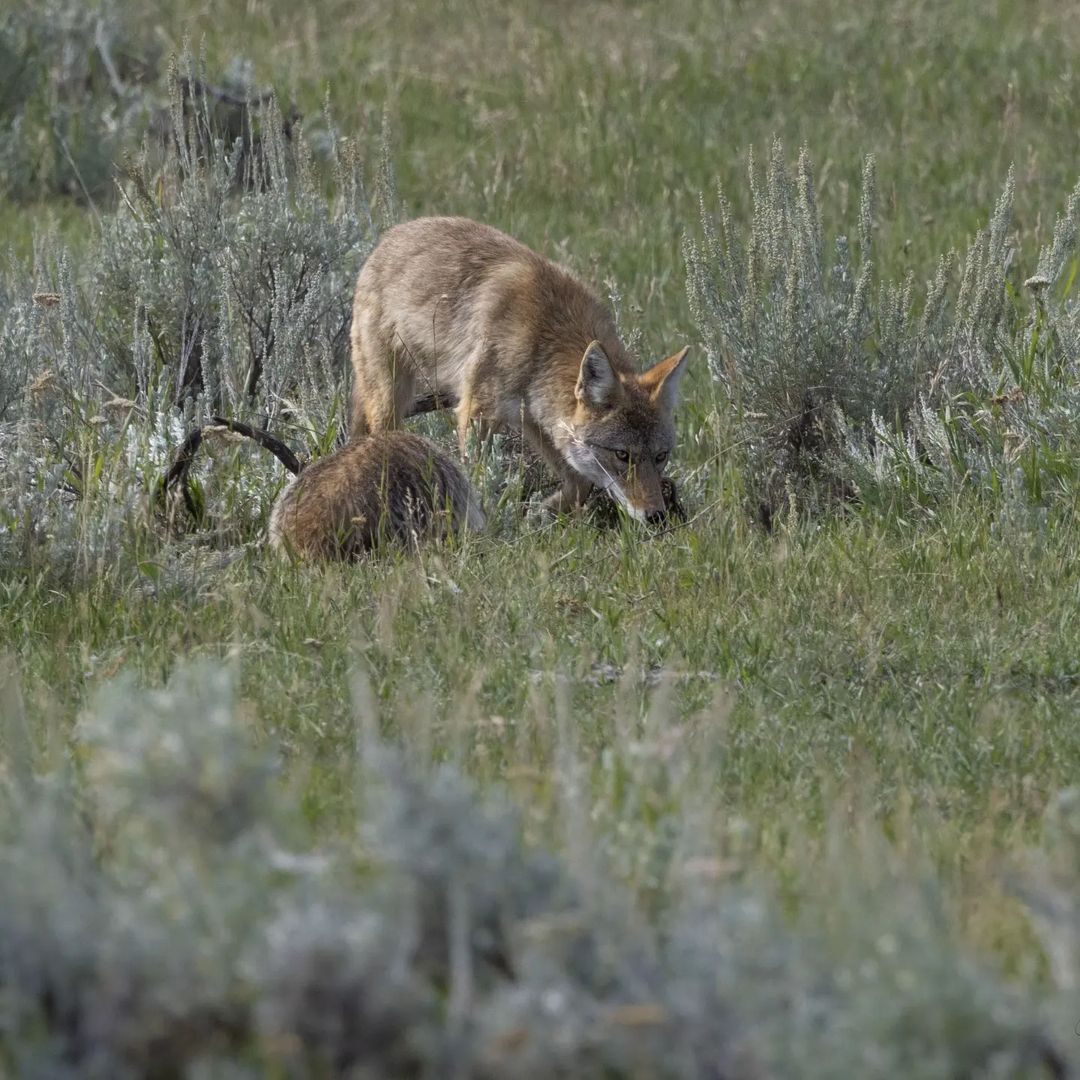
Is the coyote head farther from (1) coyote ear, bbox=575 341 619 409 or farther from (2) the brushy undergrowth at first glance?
(2) the brushy undergrowth

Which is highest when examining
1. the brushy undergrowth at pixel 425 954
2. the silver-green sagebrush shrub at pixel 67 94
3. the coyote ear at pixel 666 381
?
the brushy undergrowth at pixel 425 954

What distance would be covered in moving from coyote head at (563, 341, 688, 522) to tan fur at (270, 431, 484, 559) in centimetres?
96

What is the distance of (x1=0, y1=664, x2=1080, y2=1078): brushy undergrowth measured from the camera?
2316 mm

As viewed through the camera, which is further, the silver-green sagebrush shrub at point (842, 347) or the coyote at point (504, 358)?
the coyote at point (504, 358)

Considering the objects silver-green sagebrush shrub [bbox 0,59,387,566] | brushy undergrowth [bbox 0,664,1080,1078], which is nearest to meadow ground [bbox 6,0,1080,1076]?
brushy undergrowth [bbox 0,664,1080,1078]

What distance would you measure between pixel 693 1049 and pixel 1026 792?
1785 mm

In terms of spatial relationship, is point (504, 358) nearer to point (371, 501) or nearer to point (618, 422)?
point (618, 422)

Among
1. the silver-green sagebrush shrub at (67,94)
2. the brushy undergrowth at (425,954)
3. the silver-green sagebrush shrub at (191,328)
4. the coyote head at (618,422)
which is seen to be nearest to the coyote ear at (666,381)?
the coyote head at (618,422)

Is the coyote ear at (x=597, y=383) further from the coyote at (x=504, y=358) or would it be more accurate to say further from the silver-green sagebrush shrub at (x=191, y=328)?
the silver-green sagebrush shrub at (x=191, y=328)

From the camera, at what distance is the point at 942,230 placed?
11055 millimetres

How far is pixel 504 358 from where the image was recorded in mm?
7805

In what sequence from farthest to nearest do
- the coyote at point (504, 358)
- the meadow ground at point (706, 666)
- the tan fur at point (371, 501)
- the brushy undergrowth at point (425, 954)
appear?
the coyote at point (504, 358) → the tan fur at point (371, 501) → the meadow ground at point (706, 666) → the brushy undergrowth at point (425, 954)

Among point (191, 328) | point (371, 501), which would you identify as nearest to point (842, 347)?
point (371, 501)

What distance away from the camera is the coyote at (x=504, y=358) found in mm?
7375
